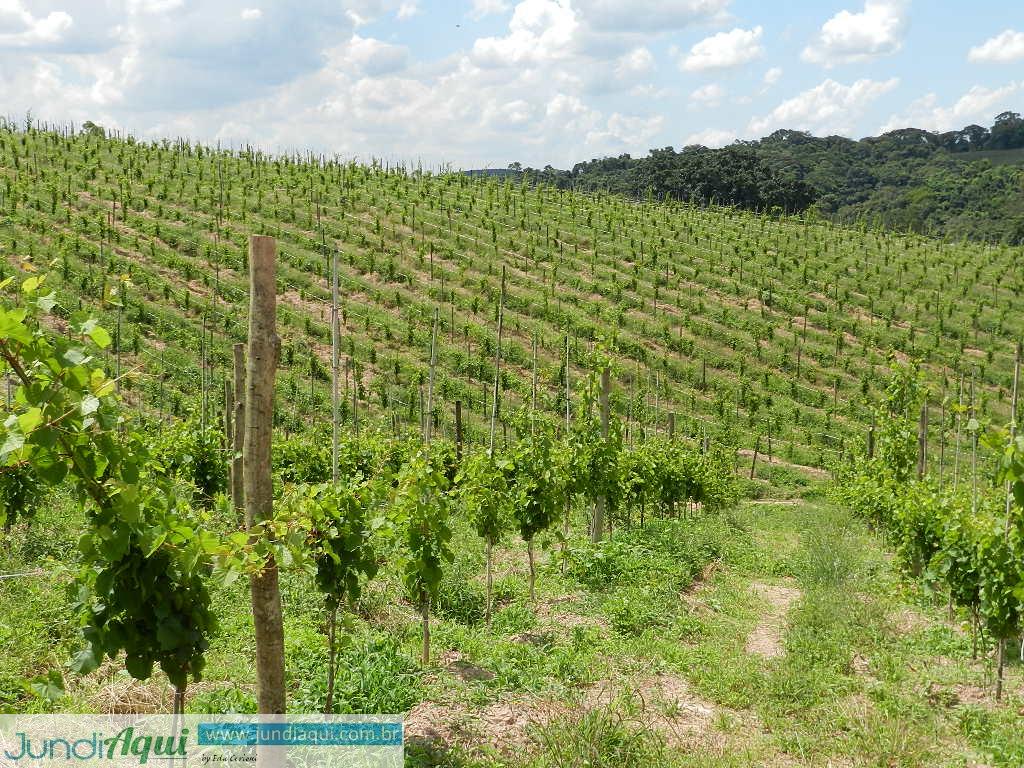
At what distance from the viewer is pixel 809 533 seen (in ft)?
49.1

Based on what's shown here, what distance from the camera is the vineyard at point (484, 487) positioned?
352cm

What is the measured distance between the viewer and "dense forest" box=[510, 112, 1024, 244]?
5847cm

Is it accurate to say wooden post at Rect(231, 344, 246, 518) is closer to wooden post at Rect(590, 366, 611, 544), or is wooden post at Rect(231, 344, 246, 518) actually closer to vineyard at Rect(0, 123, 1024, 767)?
vineyard at Rect(0, 123, 1024, 767)

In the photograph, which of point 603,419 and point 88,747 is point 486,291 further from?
point 88,747

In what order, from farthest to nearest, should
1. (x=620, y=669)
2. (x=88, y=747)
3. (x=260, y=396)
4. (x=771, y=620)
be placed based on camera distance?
(x=771, y=620)
(x=620, y=669)
(x=88, y=747)
(x=260, y=396)

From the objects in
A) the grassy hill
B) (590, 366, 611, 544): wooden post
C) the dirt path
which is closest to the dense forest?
the grassy hill

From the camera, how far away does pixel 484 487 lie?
27.0ft

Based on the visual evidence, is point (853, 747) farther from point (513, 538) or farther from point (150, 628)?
point (513, 538)

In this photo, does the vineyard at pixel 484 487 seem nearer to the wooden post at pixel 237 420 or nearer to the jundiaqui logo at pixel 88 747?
the wooden post at pixel 237 420

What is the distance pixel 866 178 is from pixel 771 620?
9003cm

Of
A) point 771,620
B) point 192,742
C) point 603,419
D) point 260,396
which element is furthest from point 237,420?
point 771,620

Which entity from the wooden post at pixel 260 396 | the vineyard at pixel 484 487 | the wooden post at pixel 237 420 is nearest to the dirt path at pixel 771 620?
the vineyard at pixel 484 487

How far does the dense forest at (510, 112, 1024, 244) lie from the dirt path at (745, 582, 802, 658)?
39418 millimetres

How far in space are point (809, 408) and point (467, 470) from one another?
76.8ft
